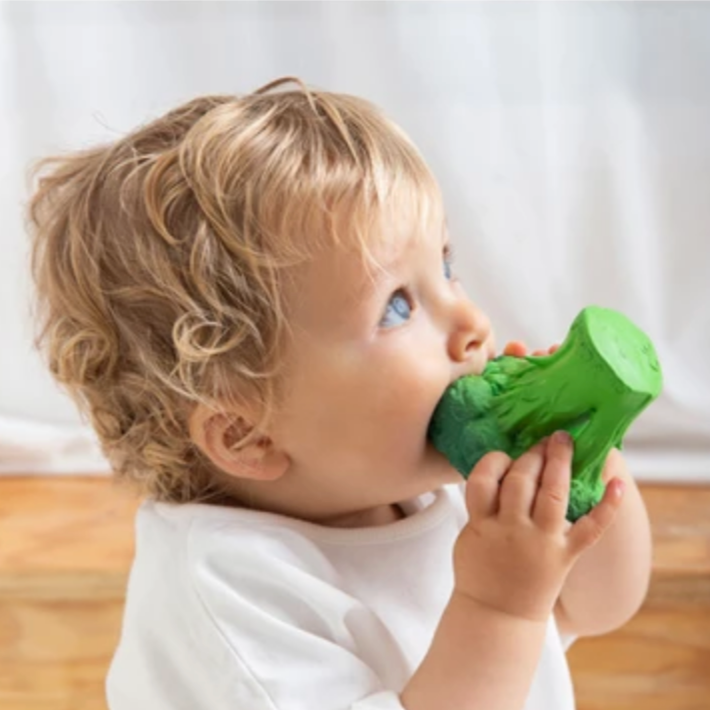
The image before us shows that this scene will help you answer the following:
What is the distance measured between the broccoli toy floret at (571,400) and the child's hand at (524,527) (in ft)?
0.04

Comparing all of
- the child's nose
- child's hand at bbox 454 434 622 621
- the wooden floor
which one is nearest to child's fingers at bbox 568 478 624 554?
child's hand at bbox 454 434 622 621

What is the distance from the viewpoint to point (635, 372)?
71cm

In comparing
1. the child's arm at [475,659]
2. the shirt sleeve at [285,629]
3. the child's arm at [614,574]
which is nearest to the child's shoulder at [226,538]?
the shirt sleeve at [285,629]

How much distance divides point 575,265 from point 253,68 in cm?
34

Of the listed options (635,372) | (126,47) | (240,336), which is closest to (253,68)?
(126,47)

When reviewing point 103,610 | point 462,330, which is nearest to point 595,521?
point 462,330

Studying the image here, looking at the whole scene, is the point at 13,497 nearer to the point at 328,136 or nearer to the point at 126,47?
the point at 126,47

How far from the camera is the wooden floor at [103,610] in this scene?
1.20 meters

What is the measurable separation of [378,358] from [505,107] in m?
0.44

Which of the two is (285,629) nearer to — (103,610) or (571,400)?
(571,400)

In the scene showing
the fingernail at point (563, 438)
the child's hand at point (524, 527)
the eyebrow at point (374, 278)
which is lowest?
the child's hand at point (524, 527)

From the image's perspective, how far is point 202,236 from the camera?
2.47 ft

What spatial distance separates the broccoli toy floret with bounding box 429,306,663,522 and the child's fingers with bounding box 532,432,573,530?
0.03 ft

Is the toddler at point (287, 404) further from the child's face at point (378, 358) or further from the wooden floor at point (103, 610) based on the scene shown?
the wooden floor at point (103, 610)
